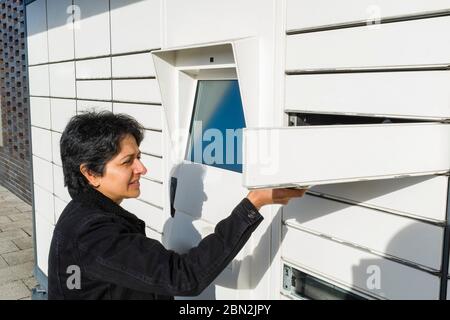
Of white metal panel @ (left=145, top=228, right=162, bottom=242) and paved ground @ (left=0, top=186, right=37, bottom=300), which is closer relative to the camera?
white metal panel @ (left=145, top=228, right=162, bottom=242)

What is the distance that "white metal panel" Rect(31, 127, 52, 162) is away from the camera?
15.6ft

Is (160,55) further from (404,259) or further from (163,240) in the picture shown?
(404,259)

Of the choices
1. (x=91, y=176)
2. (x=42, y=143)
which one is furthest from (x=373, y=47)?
(x=42, y=143)

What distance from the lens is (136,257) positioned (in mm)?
1527

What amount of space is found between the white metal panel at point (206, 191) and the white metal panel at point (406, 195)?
0.57 meters

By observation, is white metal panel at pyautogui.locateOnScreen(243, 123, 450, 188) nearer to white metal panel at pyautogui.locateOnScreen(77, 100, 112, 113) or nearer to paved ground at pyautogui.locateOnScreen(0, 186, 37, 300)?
white metal panel at pyautogui.locateOnScreen(77, 100, 112, 113)

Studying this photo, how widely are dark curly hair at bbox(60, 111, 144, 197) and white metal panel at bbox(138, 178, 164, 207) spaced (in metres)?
1.22

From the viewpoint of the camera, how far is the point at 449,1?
141cm

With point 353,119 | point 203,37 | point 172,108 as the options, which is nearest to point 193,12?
point 203,37

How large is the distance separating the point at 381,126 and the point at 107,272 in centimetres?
104

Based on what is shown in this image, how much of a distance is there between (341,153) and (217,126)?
114 centimetres

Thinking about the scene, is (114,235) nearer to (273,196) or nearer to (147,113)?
(273,196)

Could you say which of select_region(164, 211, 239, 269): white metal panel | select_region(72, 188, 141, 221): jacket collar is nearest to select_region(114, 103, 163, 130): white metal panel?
select_region(164, 211, 239, 269): white metal panel

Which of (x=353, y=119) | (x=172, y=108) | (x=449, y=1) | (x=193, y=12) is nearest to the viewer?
(x=449, y=1)
